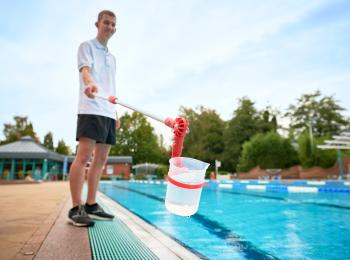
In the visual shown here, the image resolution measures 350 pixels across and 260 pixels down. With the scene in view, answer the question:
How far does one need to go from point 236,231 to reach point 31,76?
36.5 feet

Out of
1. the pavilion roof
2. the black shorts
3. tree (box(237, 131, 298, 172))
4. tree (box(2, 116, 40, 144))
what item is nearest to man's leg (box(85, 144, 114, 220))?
the black shorts

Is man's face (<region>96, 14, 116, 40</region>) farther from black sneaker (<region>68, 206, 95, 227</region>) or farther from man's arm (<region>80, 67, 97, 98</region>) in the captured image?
black sneaker (<region>68, 206, 95, 227</region>)

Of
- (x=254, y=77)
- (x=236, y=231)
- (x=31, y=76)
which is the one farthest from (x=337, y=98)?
(x=236, y=231)

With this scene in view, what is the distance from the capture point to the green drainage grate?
146cm

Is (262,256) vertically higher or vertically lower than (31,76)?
lower

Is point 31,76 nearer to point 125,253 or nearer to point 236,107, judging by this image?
Answer: point 125,253

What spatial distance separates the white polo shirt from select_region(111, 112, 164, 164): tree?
143 ft

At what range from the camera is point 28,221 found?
249 cm

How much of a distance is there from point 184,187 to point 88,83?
1.37 meters

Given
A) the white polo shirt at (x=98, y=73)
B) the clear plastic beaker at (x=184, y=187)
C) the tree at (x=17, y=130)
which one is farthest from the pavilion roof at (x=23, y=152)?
the clear plastic beaker at (x=184, y=187)

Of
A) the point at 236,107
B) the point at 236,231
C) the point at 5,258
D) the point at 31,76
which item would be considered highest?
the point at 236,107

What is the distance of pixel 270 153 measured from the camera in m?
27.5

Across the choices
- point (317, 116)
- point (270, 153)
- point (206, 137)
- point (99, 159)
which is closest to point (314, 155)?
point (270, 153)

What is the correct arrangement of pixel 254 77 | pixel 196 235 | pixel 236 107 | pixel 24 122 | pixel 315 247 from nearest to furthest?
pixel 315 247
pixel 196 235
pixel 254 77
pixel 236 107
pixel 24 122
